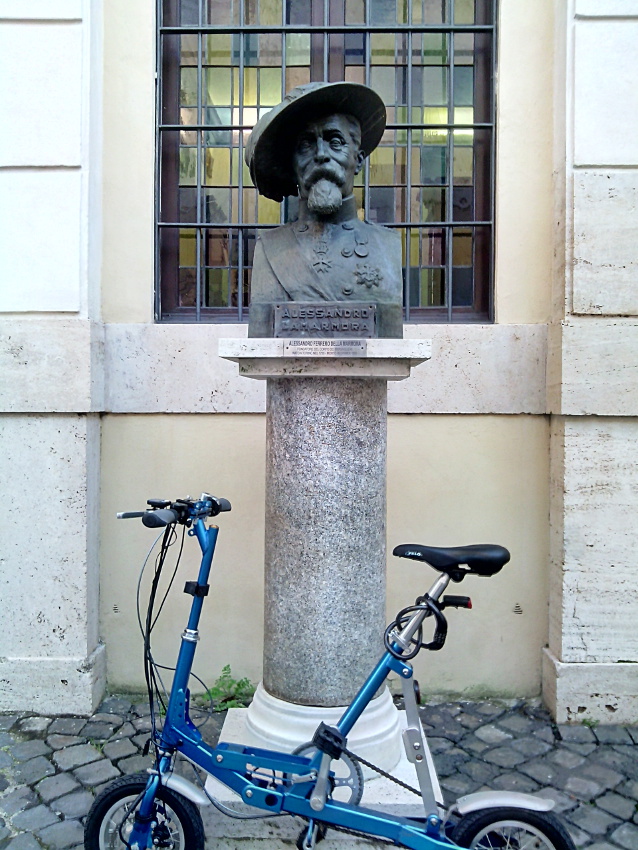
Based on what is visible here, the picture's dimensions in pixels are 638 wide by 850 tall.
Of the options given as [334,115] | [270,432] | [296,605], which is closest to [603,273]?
[334,115]

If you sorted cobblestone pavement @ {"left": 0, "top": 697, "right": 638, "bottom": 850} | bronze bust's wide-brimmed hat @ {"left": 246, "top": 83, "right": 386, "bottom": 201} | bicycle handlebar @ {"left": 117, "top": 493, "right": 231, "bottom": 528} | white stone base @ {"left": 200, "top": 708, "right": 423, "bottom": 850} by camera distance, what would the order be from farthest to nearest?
cobblestone pavement @ {"left": 0, "top": 697, "right": 638, "bottom": 850}, bronze bust's wide-brimmed hat @ {"left": 246, "top": 83, "right": 386, "bottom": 201}, white stone base @ {"left": 200, "top": 708, "right": 423, "bottom": 850}, bicycle handlebar @ {"left": 117, "top": 493, "right": 231, "bottom": 528}

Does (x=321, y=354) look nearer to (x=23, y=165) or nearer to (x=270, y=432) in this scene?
(x=270, y=432)

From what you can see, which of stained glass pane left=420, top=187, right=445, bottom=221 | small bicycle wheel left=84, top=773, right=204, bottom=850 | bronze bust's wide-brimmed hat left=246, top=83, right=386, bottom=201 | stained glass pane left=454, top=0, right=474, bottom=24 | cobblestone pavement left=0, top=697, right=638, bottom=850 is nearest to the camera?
small bicycle wheel left=84, top=773, right=204, bottom=850

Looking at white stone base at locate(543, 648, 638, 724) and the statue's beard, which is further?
white stone base at locate(543, 648, 638, 724)

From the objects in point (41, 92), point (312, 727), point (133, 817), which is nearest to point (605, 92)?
point (41, 92)

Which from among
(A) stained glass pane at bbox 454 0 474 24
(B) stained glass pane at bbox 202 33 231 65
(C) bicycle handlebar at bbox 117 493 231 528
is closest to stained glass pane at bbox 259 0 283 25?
(B) stained glass pane at bbox 202 33 231 65

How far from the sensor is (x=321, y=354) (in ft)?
9.11

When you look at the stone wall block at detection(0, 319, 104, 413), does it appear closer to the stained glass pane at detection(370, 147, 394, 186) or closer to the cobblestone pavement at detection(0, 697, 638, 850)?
the cobblestone pavement at detection(0, 697, 638, 850)

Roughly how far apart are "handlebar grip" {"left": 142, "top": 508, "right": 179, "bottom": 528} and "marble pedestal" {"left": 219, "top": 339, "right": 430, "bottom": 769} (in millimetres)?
630

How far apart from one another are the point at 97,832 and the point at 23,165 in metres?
3.54

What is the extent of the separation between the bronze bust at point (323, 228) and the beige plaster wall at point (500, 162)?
62.8 inches

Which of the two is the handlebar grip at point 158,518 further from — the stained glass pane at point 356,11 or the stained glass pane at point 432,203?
the stained glass pane at point 356,11

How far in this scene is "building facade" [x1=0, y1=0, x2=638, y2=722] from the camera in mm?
4113

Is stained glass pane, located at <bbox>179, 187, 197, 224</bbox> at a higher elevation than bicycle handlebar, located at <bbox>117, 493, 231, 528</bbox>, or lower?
higher
